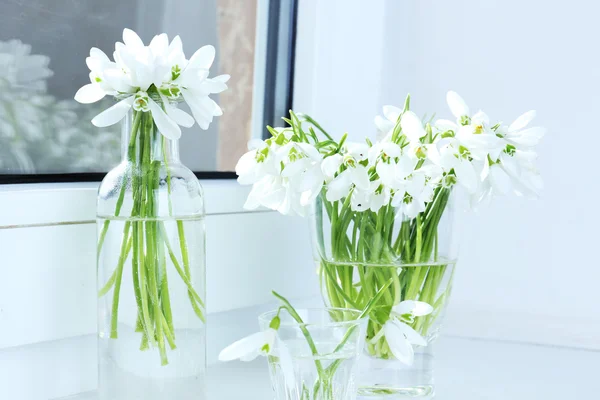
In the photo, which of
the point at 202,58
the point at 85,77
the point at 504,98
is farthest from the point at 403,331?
the point at 504,98

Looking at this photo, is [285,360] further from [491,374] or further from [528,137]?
[491,374]

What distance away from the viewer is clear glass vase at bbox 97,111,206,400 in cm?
72

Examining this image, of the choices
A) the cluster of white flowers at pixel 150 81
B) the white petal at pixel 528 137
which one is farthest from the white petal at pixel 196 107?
the white petal at pixel 528 137

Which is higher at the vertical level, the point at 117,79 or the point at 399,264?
the point at 117,79

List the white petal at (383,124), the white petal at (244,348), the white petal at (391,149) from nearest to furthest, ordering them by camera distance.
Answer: the white petal at (244,348)
the white petal at (391,149)
the white petal at (383,124)

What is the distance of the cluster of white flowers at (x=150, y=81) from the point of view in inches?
27.0

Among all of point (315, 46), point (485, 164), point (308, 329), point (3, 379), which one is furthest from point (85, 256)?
point (315, 46)

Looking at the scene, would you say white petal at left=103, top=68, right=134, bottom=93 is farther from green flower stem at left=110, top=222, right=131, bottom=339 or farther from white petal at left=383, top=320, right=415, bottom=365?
white petal at left=383, top=320, right=415, bottom=365

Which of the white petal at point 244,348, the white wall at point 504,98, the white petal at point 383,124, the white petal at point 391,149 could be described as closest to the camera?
the white petal at point 244,348

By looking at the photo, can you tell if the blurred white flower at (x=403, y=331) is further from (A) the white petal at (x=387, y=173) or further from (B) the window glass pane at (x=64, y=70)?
(B) the window glass pane at (x=64, y=70)

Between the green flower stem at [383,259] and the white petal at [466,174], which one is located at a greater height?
the white petal at [466,174]

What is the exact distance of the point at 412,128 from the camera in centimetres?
75

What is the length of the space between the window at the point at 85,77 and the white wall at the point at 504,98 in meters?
0.12

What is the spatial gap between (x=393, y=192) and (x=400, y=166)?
0.19 feet
